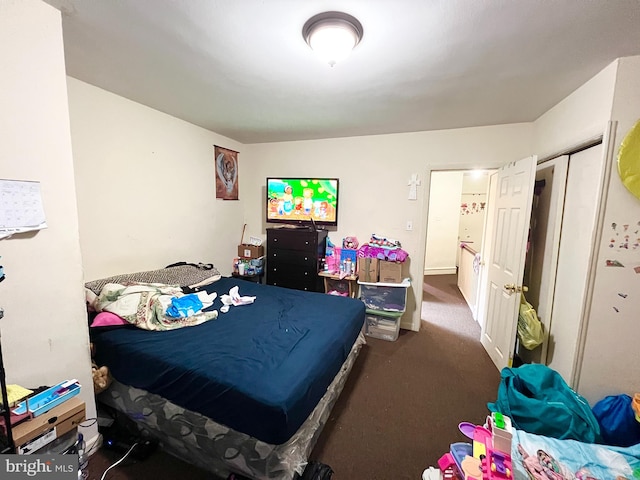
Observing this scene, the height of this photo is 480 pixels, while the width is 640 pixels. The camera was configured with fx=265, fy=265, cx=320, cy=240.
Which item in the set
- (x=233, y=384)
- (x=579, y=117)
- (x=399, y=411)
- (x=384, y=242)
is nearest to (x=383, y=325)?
(x=384, y=242)

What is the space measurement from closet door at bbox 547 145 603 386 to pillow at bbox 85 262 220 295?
3.23 meters

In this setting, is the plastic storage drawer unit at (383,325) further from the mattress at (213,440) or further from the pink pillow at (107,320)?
the pink pillow at (107,320)

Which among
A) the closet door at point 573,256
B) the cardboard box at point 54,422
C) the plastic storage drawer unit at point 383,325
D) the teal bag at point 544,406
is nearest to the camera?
the cardboard box at point 54,422

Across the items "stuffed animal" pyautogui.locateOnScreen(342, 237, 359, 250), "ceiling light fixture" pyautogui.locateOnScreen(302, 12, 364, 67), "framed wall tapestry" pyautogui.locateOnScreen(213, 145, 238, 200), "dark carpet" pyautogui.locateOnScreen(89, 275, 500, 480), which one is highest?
"ceiling light fixture" pyautogui.locateOnScreen(302, 12, 364, 67)

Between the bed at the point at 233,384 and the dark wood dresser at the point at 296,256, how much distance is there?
133 cm

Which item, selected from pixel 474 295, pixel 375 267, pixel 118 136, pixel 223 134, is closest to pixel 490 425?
pixel 375 267

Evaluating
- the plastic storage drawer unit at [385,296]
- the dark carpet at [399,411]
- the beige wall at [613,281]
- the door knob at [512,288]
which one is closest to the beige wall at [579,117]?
the beige wall at [613,281]

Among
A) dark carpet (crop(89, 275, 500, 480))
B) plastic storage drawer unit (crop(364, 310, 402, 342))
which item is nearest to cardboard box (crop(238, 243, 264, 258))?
plastic storage drawer unit (crop(364, 310, 402, 342))

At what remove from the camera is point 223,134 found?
11.7 ft

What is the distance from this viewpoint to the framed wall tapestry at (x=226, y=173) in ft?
11.7

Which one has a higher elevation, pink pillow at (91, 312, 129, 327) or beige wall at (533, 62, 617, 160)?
beige wall at (533, 62, 617, 160)

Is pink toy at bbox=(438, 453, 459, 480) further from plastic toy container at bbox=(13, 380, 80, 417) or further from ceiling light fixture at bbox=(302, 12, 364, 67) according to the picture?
ceiling light fixture at bbox=(302, 12, 364, 67)

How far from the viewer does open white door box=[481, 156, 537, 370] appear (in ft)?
7.51

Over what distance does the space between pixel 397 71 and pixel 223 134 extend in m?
2.53
